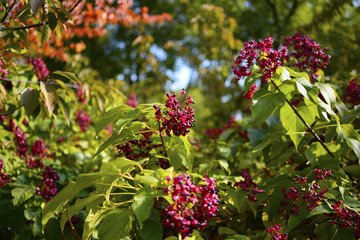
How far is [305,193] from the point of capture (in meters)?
1.44

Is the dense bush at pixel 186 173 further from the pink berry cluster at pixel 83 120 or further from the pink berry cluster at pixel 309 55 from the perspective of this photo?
the pink berry cluster at pixel 83 120

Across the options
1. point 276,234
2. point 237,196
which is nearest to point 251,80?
point 237,196

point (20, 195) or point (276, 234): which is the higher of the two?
point (20, 195)

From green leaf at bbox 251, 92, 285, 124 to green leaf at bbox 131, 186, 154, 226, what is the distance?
60 centimetres

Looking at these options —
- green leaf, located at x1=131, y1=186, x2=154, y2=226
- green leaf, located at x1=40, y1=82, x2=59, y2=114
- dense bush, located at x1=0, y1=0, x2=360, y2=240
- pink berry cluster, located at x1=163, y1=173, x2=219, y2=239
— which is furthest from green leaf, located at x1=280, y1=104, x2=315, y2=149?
green leaf, located at x1=40, y1=82, x2=59, y2=114

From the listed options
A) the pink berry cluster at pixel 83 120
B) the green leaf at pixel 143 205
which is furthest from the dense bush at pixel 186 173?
the pink berry cluster at pixel 83 120

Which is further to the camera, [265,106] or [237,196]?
[237,196]

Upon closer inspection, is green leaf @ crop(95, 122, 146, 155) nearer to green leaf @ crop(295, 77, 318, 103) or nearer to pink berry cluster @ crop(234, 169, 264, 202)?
pink berry cluster @ crop(234, 169, 264, 202)

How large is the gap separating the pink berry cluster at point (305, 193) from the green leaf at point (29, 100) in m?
1.34

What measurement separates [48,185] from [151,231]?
109 cm

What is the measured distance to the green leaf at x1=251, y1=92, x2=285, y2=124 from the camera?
1.37 metres

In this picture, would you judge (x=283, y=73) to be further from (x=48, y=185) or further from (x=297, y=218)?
(x=48, y=185)

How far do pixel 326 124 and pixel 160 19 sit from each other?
6849mm

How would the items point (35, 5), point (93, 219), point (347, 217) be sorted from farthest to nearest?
1. point (35, 5)
2. point (347, 217)
3. point (93, 219)
